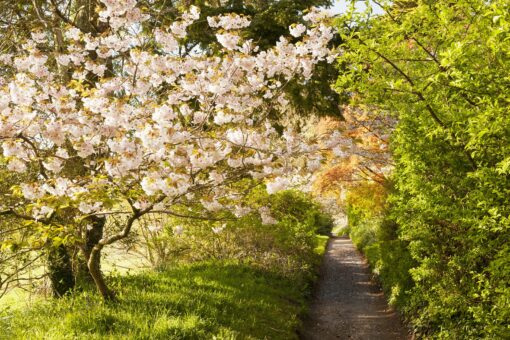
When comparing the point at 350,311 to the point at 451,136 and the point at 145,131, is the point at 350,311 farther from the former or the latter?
the point at 145,131

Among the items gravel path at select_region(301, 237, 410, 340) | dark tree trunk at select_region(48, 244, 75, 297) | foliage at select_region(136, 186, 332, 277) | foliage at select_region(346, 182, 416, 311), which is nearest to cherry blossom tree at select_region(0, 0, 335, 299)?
dark tree trunk at select_region(48, 244, 75, 297)

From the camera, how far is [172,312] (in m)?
5.84

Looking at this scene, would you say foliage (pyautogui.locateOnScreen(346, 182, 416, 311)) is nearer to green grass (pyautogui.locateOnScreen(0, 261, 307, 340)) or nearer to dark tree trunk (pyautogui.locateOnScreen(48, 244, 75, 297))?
green grass (pyautogui.locateOnScreen(0, 261, 307, 340))

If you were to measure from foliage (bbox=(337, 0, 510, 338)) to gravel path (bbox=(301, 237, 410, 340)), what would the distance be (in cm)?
227

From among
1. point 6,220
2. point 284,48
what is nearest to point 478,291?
point 284,48

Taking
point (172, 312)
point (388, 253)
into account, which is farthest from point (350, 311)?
point (172, 312)

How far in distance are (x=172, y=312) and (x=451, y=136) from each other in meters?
4.33

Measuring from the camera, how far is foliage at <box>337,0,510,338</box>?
13.0 ft

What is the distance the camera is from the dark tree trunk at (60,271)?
738 cm

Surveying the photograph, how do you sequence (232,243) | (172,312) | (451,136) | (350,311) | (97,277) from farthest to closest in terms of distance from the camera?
(232,243) → (350,311) → (97,277) → (172,312) → (451,136)

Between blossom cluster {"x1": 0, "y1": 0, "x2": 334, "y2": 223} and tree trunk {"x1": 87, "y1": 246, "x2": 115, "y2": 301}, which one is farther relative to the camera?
tree trunk {"x1": 87, "y1": 246, "x2": 115, "y2": 301}

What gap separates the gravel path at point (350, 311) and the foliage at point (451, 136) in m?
2.27

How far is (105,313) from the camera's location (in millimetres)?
5520

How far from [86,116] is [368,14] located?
3.64 metres
